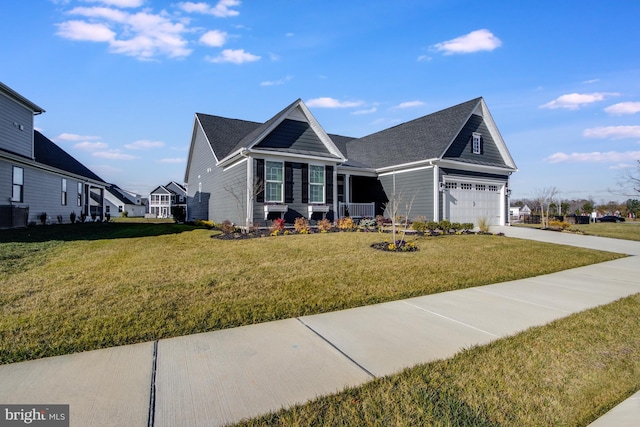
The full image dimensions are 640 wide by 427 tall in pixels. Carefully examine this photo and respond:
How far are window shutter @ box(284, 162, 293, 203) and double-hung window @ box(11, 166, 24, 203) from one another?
1191 centimetres

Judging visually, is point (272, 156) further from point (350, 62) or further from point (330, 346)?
point (330, 346)

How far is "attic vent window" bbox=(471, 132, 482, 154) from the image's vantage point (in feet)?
57.2

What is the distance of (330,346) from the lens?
326cm

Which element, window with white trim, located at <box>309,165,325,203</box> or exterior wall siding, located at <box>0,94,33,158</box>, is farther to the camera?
window with white trim, located at <box>309,165,325,203</box>

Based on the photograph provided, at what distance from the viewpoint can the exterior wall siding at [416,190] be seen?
15.8 metres

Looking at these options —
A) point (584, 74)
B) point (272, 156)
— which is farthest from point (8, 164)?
point (584, 74)

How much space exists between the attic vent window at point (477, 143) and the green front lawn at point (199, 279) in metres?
8.40

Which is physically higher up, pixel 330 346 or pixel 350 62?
pixel 350 62

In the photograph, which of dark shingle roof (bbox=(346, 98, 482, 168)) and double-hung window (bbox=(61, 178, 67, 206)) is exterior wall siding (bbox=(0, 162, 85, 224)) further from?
dark shingle roof (bbox=(346, 98, 482, 168))

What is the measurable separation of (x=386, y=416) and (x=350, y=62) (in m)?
14.3

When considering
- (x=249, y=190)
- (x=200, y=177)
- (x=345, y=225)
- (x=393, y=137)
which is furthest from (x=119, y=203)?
(x=345, y=225)

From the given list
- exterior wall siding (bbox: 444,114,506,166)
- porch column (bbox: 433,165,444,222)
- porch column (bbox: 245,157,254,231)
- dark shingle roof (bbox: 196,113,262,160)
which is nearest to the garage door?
porch column (bbox: 433,165,444,222)

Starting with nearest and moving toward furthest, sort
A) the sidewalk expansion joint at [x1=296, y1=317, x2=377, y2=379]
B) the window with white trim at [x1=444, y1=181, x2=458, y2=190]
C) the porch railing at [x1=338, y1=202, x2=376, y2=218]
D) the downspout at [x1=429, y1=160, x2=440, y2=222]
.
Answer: the sidewalk expansion joint at [x1=296, y1=317, x2=377, y2=379] → the downspout at [x1=429, y1=160, x2=440, y2=222] → the window with white trim at [x1=444, y1=181, x2=458, y2=190] → the porch railing at [x1=338, y1=202, x2=376, y2=218]

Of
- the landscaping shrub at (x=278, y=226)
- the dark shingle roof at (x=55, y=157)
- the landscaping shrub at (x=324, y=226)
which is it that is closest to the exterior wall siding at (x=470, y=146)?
the landscaping shrub at (x=324, y=226)
